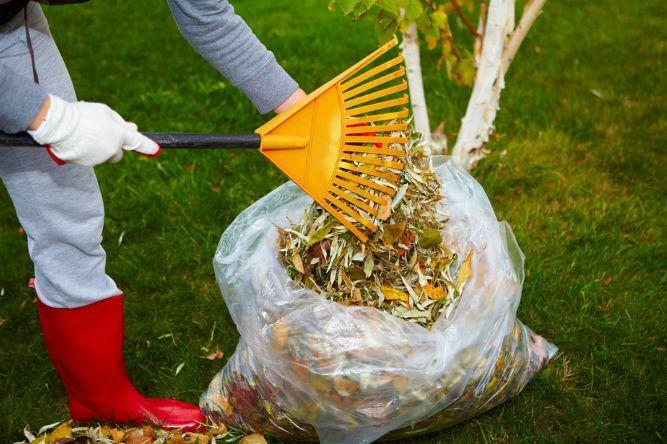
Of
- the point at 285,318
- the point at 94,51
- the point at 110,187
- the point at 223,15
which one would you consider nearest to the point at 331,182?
the point at 285,318

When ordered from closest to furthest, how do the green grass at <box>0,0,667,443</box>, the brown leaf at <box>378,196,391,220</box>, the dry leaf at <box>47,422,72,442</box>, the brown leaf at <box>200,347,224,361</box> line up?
the brown leaf at <box>378,196,391,220</box> < the dry leaf at <box>47,422,72,442</box> < the green grass at <box>0,0,667,443</box> < the brown leaf at <box>200,347,224,361</box>

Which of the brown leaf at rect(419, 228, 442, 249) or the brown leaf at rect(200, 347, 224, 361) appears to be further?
the brown leaf at rect(200, 347, 224, 361)

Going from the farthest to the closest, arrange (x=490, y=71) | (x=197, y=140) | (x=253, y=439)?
(x=490, y=71)
(x=253, y=439)
(x=197, y=140)

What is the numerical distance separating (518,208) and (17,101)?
185 cm

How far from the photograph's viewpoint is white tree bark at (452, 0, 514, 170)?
2.49m

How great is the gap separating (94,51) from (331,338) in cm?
334

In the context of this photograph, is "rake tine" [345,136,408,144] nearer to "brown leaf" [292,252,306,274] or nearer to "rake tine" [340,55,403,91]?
"rake tine" [340,55,403,91]

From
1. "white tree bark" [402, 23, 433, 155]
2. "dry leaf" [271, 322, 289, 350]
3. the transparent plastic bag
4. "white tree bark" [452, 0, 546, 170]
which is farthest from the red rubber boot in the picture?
"white tree bark" [452, 0, 546, 170]

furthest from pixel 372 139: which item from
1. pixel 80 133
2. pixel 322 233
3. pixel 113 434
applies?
pixel 113 434

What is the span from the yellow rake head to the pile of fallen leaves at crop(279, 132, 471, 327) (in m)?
0.03

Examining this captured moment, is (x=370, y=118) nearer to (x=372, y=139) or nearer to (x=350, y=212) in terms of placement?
(x=372, y=139)

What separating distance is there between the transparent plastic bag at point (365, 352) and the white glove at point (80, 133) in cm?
55

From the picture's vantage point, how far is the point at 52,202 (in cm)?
154

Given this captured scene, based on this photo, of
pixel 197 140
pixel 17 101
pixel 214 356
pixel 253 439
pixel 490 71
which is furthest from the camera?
pixel 490 71
